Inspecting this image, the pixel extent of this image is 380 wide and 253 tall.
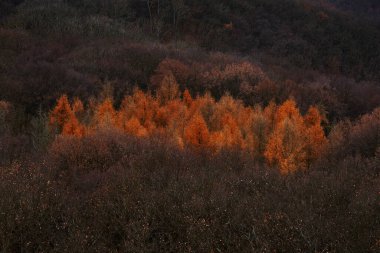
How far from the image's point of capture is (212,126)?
4250 cm

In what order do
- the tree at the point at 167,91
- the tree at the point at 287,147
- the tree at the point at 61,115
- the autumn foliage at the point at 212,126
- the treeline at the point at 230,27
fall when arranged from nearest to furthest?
the tree at the point at 287,147
the autumn foliage at the point at 212,126
the tree at the point at 61,115
the tree at the point at 167,91
the treeline at the point at 230,27

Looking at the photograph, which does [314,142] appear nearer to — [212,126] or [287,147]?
[287,147]

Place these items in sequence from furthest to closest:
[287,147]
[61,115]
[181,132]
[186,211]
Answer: [61,115] < [181,132] < [287,147] < [186,211]

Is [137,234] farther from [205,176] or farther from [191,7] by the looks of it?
[191,7]

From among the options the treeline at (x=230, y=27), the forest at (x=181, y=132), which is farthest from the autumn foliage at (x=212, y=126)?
the treeline at (x=230, y=27)

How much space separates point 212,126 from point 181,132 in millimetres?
8223

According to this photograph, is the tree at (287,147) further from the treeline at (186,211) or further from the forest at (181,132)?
the treeline at (186,211)

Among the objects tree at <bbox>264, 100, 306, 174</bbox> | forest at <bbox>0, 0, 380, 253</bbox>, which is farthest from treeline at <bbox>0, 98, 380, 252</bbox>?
tree at <bbox>264, 100, 306, 174</bbox>

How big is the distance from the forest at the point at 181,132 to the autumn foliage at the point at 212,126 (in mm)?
192

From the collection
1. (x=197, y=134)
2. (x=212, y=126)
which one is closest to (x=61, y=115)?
(x=197, y=134)

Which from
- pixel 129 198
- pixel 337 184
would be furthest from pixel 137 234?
pixel 337 184

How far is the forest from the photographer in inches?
400

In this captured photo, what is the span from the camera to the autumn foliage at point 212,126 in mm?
29719

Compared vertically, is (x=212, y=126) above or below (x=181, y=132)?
below
